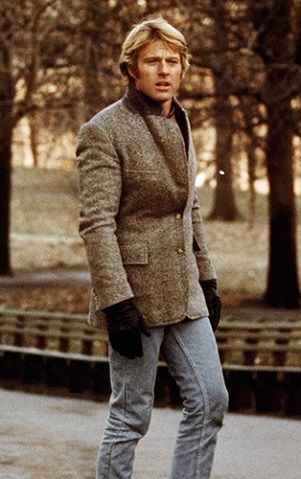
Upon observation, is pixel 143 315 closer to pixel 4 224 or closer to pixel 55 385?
pixel 55 385

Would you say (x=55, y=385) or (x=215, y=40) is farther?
(x=215, y=40)

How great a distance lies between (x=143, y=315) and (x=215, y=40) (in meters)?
15.3

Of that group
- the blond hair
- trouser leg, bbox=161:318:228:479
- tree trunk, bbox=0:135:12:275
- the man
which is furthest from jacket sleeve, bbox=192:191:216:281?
tree trunk, bbox=0:135:12:275

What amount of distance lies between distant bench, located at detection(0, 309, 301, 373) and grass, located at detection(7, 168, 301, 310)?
8.83 metres

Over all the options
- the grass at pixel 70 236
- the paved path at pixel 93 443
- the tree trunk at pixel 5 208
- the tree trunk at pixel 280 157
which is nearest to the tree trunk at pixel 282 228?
the tree trunk at pixel 280 157

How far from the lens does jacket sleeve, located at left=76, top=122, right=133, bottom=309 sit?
5156mm

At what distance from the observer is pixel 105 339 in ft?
39.6

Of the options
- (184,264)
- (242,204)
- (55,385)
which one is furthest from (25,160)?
(184,264)

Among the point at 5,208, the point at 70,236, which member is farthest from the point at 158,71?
the point at 70,236

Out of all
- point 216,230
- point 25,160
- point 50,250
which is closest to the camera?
point 50,250

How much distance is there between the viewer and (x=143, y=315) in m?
5.30

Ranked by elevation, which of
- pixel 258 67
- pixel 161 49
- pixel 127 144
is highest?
pixel 258 67

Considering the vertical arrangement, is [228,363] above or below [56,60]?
below

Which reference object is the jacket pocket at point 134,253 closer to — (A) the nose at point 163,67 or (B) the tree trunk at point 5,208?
(A) the nose at point 163,67
